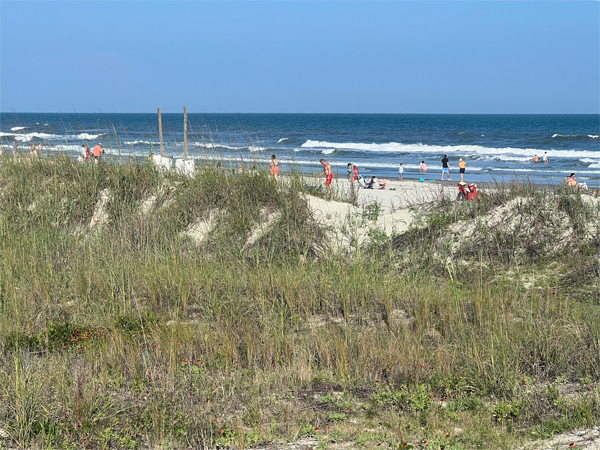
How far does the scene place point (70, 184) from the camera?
412 inches

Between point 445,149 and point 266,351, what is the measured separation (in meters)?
43.0

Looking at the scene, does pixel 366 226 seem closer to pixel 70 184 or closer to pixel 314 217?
pixel 314 217

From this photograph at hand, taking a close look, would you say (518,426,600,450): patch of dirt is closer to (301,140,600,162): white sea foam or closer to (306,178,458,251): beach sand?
(306,178,458,251): beach sand

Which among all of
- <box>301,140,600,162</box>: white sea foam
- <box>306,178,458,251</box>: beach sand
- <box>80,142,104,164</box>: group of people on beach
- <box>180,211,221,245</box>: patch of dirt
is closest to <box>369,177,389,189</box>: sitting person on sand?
<box>80,142,104,164</box>: group of people on beach

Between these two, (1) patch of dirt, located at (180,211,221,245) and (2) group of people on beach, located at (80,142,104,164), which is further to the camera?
(2) group of people on beach, located at (80,142,104,164)

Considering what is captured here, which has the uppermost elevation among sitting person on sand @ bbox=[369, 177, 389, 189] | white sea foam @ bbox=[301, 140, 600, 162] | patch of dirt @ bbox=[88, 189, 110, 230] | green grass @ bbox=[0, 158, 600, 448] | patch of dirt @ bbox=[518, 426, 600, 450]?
white sea foam @ bbox=[301, 140, 600, 162]

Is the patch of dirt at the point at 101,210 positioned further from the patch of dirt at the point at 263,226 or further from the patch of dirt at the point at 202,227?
the patch of dirt at the point at 263,226

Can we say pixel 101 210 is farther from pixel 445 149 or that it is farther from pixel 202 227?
pixel 445 149

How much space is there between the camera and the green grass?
387 cm

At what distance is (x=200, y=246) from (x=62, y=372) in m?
4.62

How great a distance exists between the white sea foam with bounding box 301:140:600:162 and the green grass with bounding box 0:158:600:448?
3552cm

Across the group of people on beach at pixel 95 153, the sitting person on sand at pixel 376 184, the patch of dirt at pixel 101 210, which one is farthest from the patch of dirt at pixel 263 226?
the sitting person on sand at pixel 376 184

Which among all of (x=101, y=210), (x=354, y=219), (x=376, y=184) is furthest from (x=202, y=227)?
(x=376, y=184)

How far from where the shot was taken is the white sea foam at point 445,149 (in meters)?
40.9
